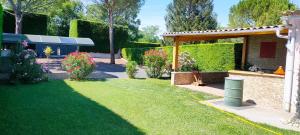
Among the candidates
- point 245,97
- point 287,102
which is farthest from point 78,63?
point 287,102

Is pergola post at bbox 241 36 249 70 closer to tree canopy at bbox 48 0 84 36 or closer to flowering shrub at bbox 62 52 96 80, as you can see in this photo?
flowering shrub at bbox 62 52 96 80

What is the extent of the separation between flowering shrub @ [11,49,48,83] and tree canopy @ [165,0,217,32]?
26.9 meters

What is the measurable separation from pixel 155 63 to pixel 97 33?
18457mm

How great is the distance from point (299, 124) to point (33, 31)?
98.4 ft

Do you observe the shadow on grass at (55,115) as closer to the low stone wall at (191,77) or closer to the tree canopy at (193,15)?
the low stone wall at (191,77)

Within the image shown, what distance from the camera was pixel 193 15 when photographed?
37781 mm

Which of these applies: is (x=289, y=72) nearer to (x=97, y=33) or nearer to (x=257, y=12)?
(x=97, y=33)

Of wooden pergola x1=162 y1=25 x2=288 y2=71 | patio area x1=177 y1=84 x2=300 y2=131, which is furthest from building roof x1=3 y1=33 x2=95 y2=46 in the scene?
patio area x1=177 y1=84 x2=300 y2=131

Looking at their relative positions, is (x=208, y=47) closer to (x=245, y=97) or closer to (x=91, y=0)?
(x=245, y=97)

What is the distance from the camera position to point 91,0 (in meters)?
29.2

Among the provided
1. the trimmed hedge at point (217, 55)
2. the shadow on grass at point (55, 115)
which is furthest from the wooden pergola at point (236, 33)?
the shadow on grass at point (55, 115)

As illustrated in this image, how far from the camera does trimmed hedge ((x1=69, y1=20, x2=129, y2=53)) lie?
33.6 m

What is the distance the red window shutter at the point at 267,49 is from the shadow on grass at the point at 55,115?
10.7m

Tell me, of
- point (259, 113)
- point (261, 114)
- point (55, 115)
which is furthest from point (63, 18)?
point (261, 114)
